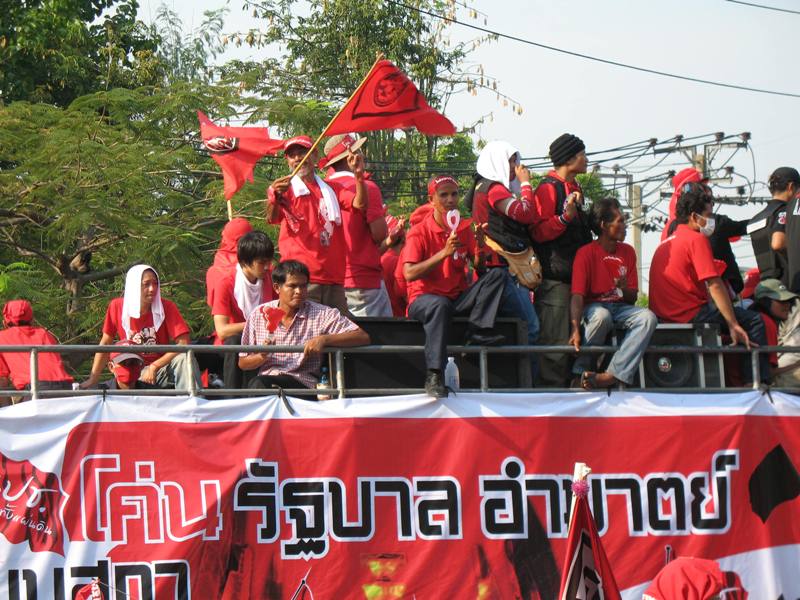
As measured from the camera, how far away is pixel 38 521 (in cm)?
697

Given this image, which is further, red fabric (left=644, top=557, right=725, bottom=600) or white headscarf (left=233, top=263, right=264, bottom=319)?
white headscarf (left=233, top=263, right=264, bottom=319)

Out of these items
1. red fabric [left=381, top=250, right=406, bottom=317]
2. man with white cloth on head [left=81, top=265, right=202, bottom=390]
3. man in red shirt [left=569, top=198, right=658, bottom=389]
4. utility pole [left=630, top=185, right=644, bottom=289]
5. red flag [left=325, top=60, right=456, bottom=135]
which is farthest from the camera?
utility pole [left=630, top=185, right=644, bottom=289]

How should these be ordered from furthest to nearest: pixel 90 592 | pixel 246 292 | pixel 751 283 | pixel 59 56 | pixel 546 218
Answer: pixel 59 56
pixel 751 283
pixel 546 218
pixel 246 292
pixel 90 592

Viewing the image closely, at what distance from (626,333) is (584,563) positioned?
1861 mm

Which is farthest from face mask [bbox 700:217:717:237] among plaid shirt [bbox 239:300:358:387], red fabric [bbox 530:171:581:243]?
plaid shirt [bbox 239:300:358:387]

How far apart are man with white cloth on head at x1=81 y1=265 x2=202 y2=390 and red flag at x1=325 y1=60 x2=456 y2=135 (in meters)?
1.57

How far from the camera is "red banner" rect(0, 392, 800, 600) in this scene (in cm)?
704

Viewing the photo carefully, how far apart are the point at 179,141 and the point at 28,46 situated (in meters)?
3.07

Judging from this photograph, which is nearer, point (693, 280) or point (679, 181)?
point (693, 280)

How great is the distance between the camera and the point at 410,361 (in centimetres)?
771

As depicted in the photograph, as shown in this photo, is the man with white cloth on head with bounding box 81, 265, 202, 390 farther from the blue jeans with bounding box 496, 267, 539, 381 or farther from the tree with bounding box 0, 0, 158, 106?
the tree with bounding box 0, 0, 158, 106

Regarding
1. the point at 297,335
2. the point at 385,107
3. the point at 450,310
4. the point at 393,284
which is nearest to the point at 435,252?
the point at 450,310

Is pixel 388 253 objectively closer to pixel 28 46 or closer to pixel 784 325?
pixel 784 325

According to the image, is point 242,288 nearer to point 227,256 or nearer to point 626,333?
point 227,256
